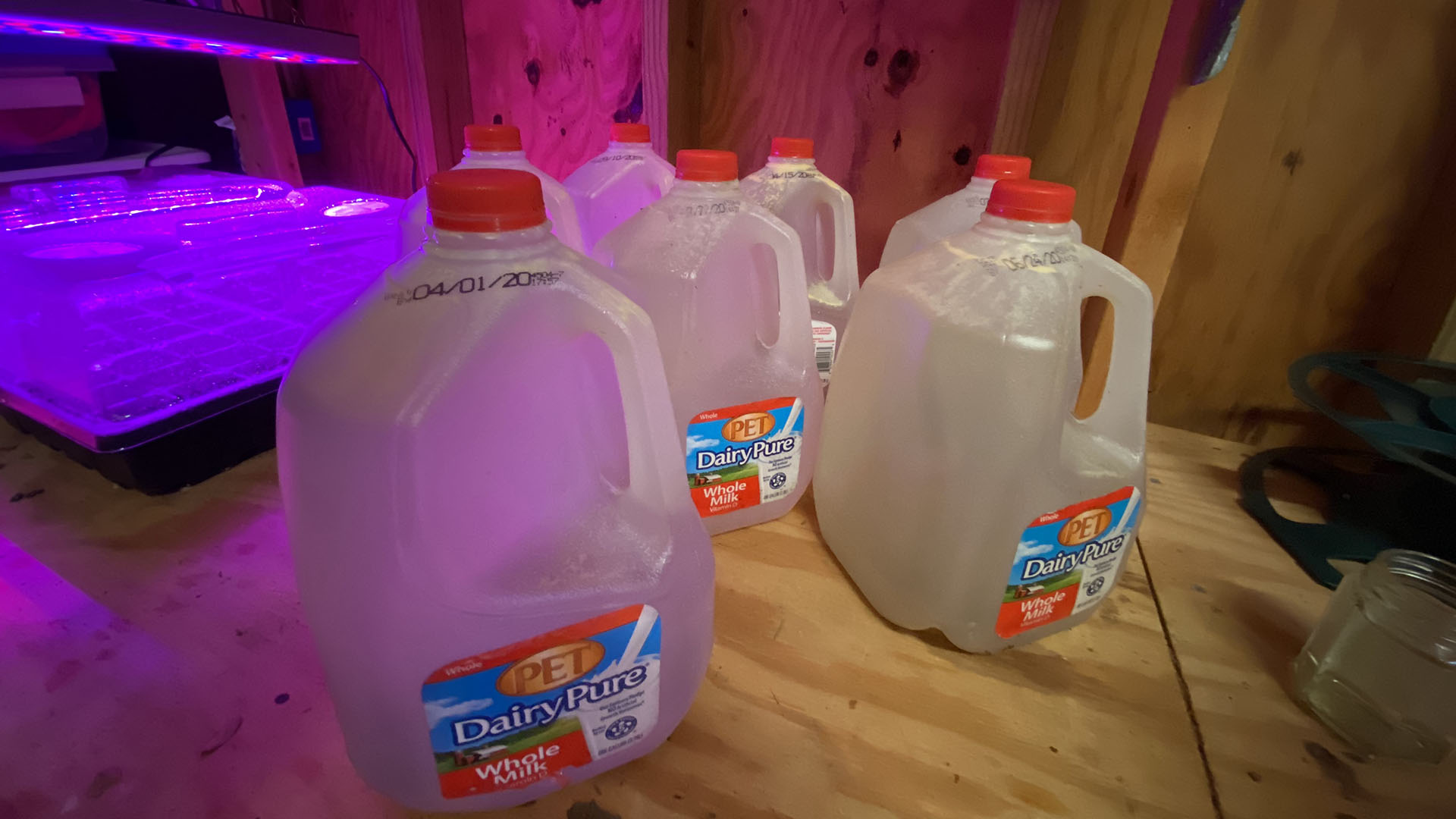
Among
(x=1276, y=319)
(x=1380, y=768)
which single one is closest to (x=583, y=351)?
(x=1380, y=768)

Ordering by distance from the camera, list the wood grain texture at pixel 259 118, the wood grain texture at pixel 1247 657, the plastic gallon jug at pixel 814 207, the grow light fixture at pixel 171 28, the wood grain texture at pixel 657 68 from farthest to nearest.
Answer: the wood grain texture at pixel 259 118 < the wood grain texture at pixel 657 68 < the plastic gallon jug at pixel 814 207 < the grow light fixture at pixel 171 28 < the wood grain texture at pixel 1247 657

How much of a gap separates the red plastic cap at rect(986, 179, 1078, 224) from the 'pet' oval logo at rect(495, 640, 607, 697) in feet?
1.41

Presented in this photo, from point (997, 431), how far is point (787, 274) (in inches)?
9.8

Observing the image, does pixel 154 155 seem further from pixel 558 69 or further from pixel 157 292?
pixel 558 69

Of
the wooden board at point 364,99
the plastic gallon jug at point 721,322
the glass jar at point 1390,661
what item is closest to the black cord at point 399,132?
the wooden board at point 364,99

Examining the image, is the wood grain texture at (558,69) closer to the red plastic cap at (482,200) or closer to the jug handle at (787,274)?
the jug handle at (787,274)

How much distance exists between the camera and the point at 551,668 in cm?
41

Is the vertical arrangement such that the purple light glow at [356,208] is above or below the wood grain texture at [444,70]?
below

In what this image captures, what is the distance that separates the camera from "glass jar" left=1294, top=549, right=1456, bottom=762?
0.48 m

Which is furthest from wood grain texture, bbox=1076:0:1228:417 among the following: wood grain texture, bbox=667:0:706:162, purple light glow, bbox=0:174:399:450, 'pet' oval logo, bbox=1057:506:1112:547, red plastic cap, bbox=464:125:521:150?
purple light glow, bbox=0:174:399:450

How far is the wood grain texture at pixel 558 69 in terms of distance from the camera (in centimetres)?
119

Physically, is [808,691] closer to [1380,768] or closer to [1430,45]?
[1380,768]

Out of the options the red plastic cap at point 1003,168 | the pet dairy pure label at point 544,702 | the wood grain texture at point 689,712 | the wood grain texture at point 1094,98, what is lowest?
the wood grain texture at point 689,712

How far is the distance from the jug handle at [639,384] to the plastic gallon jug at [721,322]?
0.20 m
